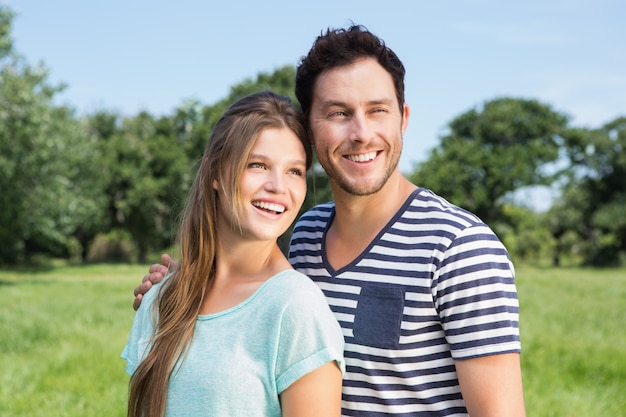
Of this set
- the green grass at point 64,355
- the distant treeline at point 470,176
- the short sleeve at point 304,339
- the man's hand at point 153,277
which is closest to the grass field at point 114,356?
the green grass at point 64,355

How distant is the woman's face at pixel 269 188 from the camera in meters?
2.48

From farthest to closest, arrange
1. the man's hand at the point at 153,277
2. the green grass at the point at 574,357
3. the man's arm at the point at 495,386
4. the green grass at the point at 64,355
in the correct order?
the green grass at the point at 574,357 < the green grass at the point at 64,355 < the man's hand at the point at 153,277 < the man's arm at the point at 495,386

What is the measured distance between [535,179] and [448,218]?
3881 centimetres

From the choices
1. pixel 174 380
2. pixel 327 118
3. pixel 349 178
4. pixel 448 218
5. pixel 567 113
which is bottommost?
pixel 174 380

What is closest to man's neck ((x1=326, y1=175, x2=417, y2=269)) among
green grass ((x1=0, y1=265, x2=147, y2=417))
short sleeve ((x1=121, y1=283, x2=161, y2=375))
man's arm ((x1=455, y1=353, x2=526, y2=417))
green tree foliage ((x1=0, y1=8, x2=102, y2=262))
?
man's arm ((x1=455, y1=353, x2=526, y2=417))

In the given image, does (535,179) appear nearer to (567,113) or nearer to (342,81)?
(567,113)

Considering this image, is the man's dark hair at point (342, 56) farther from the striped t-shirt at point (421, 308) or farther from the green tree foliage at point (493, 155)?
the green tree foliage at point (493, 155)

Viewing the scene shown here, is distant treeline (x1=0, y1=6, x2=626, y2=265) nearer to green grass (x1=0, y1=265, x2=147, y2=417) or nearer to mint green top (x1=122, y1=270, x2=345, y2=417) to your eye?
green grass (x1=0, y1=265, x2=147, y2=417)

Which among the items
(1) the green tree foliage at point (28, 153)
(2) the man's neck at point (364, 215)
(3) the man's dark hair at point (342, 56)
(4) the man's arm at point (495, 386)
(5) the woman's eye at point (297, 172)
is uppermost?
(1) the green tree foliage at point (28, 153)

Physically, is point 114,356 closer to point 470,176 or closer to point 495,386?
point 495,386

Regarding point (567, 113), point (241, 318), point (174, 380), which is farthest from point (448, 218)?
point (567, 113)

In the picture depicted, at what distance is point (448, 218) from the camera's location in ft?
8.63

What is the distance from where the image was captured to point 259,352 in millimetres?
2250

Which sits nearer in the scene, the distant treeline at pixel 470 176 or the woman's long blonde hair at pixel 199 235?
the woman's long blonde hair at pixel 199 235
